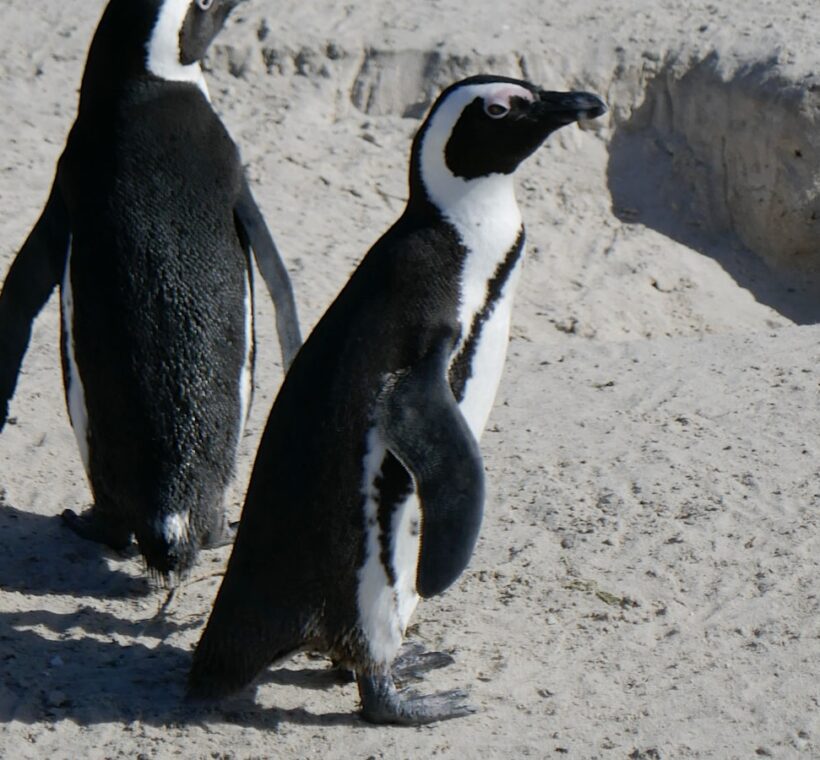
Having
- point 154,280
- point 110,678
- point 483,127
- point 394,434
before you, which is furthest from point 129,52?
point 110,678

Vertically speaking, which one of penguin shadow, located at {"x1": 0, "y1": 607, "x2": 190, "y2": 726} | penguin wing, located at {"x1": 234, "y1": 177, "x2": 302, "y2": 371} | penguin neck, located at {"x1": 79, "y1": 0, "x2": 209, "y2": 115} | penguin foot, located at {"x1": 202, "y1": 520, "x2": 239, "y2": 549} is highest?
penguin neck, located at {"x1": 79, "y1": 0, "x2": 209, "y2": 115}

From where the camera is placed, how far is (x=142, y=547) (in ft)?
11.7

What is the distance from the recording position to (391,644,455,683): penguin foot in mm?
3277

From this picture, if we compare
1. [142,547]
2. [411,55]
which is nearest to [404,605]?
[142,547]

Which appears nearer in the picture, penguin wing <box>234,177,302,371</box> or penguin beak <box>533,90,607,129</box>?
penguin beak <box>533,90,607,129</box>

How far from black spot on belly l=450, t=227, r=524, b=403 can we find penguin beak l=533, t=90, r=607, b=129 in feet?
0.93

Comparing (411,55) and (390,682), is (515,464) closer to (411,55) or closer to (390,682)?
(390,682)

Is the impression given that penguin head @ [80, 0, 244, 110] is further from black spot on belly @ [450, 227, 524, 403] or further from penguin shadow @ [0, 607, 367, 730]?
penguin shadow @ [0, 607, 367, 730]

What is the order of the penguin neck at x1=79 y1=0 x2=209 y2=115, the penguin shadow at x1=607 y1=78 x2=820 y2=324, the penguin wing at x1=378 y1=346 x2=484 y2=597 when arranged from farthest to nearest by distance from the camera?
the penguin shadow at x1=607 y1=78 x2=820 y2=324 → the penguin neck at x1=79 y1=0 x2=209 y2=115 → the penguin wing at x1=378 y1=346 x2=484 y2=597

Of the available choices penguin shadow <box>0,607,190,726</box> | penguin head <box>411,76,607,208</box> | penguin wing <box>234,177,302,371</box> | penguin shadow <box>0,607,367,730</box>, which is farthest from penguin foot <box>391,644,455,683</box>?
penguin head <box>411,76,607,208</box>

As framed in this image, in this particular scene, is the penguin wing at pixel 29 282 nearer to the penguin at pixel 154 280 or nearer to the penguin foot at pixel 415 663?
the penguin at pixel 154 280

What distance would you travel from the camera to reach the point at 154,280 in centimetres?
352

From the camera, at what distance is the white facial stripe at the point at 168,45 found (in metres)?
3.67

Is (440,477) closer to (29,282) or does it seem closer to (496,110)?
(496,110)
